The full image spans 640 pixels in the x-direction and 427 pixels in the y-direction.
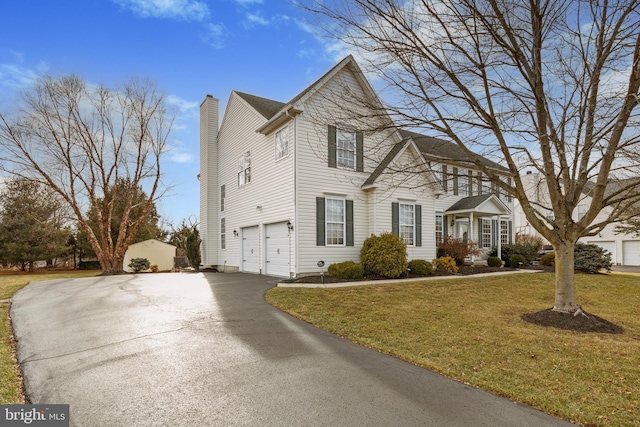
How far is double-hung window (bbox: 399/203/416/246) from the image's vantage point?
15516 millimetres

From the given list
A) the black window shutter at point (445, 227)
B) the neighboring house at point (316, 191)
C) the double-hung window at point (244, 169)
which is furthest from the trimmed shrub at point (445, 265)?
the double-hung window at point (244, 169)

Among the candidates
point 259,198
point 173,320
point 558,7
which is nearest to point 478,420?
point 173,320

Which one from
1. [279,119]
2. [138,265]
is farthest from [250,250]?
[138,265]

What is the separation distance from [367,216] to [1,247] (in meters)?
29.3

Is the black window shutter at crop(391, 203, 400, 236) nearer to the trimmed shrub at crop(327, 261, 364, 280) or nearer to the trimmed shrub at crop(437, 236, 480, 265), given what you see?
the trimmed shrub at crop(327, 261, 364, 280)

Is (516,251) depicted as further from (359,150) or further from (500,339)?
(500,339)

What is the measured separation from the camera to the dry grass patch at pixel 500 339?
3.93 metres

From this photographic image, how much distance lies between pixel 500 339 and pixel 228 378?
4612 millimetres

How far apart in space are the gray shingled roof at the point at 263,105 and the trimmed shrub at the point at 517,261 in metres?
15.3

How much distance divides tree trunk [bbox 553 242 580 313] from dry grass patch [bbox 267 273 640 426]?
98 centimetres

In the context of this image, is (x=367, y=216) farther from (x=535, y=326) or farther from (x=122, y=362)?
(x=122, y=362)

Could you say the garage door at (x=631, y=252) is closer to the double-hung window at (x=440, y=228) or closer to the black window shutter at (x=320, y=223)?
the double-hung window at (x=440, y=228)

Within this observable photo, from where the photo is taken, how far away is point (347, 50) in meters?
7.02

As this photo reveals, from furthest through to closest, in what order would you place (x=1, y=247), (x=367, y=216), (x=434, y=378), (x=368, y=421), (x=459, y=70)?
(x=1, y=247), (x=367, y=216), (x=459, y=70), (x=434, y=378), (x=368, y=421)
